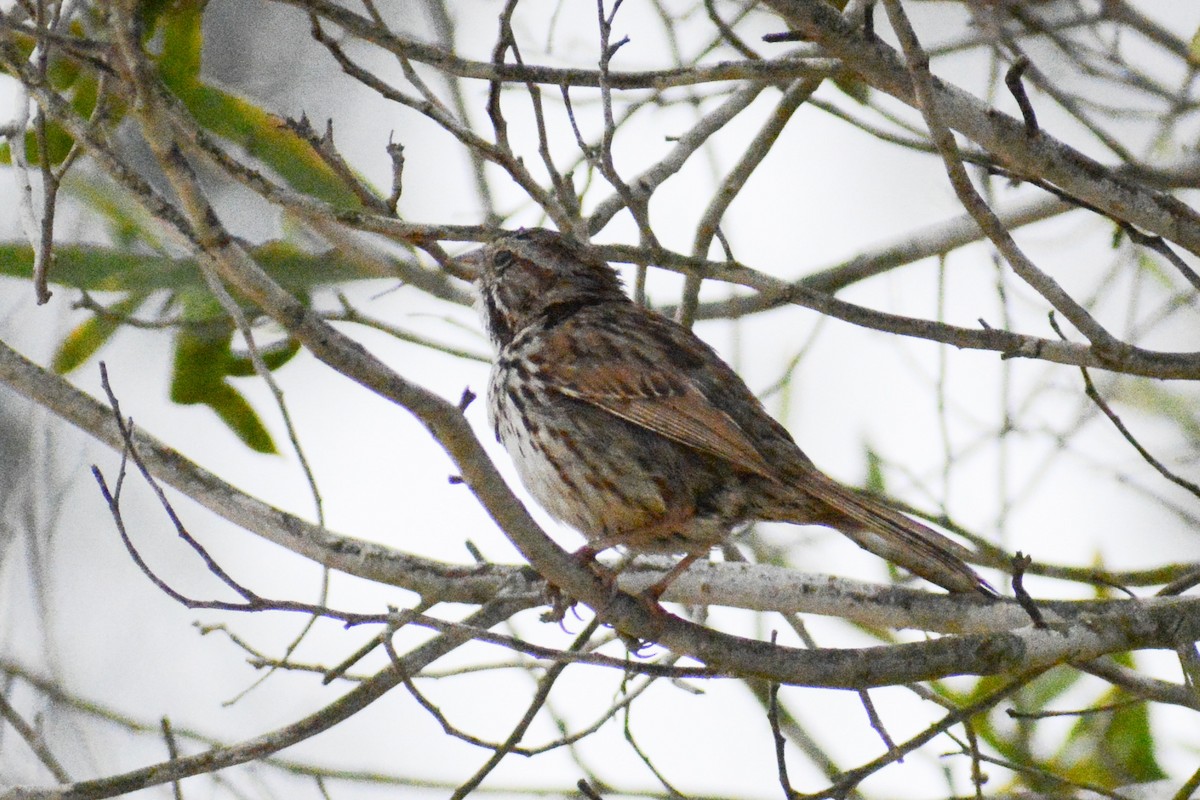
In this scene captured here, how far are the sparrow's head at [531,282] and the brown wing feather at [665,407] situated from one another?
2.05ft

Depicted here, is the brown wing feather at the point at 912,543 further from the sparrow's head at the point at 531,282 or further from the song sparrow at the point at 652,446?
the sparrow's head at the point at 531,282

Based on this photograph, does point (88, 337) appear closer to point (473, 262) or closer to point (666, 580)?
point (473, 262)

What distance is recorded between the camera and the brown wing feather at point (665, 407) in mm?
4469

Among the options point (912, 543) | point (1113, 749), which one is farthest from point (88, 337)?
point (1113, 749)

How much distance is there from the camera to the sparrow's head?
533 centimetres

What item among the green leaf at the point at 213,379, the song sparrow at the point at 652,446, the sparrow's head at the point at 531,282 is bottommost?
the song sparrow at the point at 652,446

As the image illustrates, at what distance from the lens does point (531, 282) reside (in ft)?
17.7

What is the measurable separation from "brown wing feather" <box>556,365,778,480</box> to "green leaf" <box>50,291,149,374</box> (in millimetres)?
1990

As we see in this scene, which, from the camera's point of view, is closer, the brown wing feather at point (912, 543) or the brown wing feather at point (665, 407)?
the brown wing feather at point (912, 543)

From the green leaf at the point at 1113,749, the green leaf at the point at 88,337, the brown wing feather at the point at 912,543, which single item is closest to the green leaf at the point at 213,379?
the green leaf at the point at 88,337

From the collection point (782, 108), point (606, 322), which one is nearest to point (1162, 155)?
point (782, 108)

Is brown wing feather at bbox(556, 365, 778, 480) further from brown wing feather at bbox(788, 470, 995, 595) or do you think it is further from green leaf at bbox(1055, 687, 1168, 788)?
green leaf at bbox(1055, 687, 1168, 788)

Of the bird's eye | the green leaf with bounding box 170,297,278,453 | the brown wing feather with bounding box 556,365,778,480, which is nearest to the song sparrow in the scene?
the brown wing feather with bounding box 556,365,778,480

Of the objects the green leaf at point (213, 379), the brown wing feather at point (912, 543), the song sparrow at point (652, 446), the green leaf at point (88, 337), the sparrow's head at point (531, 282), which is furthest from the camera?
the green leaf at point (88, 337)
